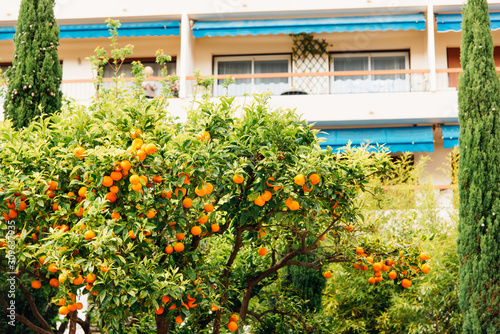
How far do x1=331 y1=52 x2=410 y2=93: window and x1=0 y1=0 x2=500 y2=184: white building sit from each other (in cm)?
3

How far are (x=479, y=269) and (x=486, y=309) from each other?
50cm

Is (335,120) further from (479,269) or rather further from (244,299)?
(244,299)

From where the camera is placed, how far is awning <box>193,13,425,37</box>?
491 inches

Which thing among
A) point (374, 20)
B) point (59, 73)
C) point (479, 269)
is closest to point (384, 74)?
point (374, 20)

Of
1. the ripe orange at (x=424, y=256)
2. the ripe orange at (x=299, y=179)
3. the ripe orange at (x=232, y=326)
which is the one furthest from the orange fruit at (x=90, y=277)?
the ripe orange at (x=424, y=256)

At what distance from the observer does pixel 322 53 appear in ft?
44.9

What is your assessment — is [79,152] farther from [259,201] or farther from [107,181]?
[259,201]

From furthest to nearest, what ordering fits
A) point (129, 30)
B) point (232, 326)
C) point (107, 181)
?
point (129, 30) < point (232, 326) < point (107, 181)

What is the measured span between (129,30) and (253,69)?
3.24 m

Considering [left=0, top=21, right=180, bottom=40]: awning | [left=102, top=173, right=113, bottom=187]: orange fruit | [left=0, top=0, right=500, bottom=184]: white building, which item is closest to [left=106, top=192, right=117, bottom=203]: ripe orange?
[left=102, top=173, right=113, bottom=187]: orange fruit

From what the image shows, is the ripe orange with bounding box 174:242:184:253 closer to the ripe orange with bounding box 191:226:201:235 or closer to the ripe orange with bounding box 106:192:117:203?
the ripe orange with bounding box 191:226:201:235

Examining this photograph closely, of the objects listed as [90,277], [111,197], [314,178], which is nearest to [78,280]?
[90,277]

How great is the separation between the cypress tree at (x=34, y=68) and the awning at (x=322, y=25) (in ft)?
18.0

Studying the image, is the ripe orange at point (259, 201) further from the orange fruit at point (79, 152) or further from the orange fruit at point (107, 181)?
the orange fruit at point (79, 152)
